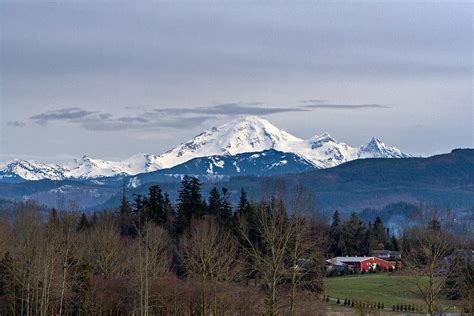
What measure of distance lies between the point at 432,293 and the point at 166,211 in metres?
58.1

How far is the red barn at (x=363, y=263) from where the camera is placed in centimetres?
13488

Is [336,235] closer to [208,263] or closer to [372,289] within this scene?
[372,289]

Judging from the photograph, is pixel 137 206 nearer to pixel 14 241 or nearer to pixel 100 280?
pixel 14 241

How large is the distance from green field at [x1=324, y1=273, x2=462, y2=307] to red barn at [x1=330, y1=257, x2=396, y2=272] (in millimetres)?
6542

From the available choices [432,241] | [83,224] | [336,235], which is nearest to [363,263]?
[336,235]

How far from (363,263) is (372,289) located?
2783 centimetres

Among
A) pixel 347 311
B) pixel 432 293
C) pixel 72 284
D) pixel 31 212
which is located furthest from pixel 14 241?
pixel 432 293

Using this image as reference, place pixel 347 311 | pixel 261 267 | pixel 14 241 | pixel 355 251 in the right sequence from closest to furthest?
pixel 261 267
pixel 14 241
pixel 347 311
pixel 355 251

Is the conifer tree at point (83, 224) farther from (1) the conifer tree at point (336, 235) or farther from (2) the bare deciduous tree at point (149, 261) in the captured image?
(1) the conifer tree at point (336, 235)

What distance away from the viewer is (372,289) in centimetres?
10894

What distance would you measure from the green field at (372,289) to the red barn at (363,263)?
654 cm

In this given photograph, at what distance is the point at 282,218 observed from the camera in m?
55.7

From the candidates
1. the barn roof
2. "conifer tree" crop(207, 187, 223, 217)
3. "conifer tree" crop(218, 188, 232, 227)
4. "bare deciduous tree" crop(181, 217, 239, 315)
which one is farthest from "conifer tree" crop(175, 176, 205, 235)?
the barn roof

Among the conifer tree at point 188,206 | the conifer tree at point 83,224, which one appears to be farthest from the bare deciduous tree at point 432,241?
the conifer tree at point 83,224
